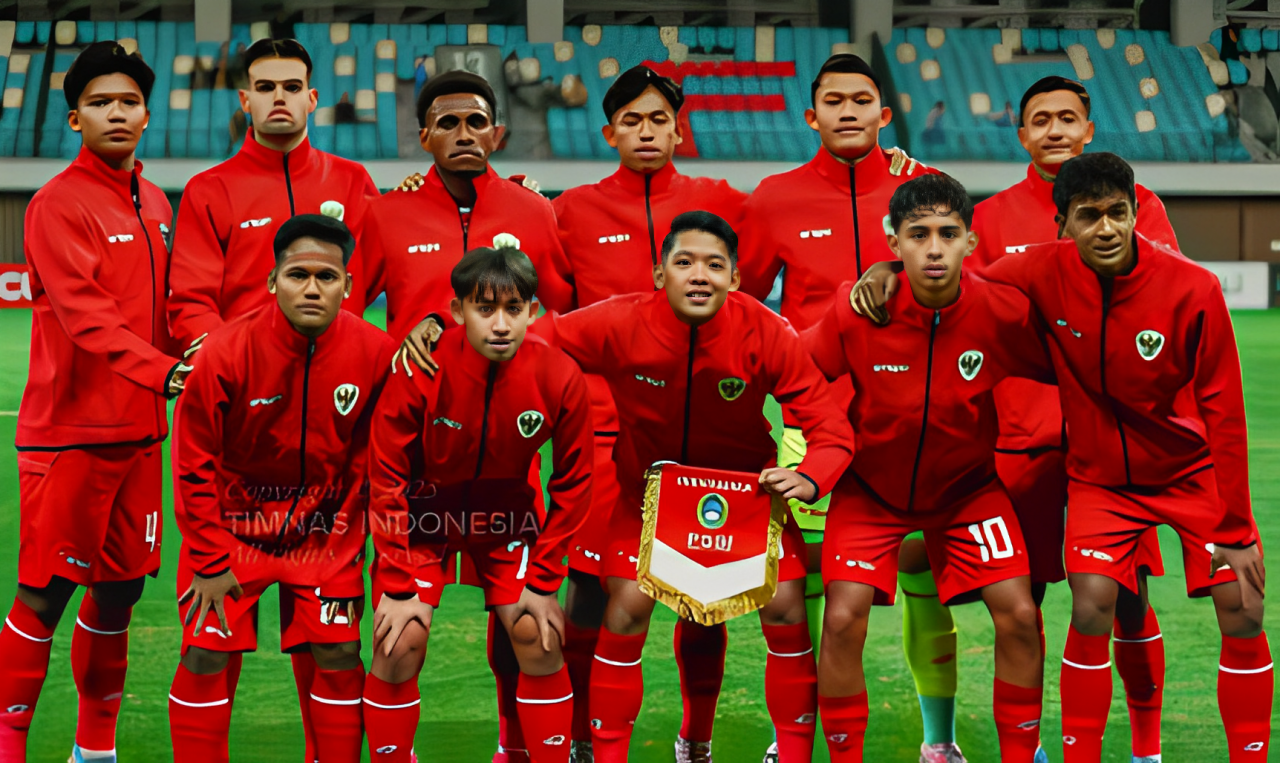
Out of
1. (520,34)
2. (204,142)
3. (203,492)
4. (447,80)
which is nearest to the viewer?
(203,492)

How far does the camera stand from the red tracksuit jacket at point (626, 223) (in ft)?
15.8

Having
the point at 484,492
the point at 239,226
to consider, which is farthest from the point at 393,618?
the point at 239,226

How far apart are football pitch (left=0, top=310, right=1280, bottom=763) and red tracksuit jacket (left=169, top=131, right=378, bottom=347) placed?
1.54 m

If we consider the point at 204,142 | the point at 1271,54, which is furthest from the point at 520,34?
the point at 1271,54

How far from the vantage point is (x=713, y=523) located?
13.3 feet

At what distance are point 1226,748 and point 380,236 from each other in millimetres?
3553

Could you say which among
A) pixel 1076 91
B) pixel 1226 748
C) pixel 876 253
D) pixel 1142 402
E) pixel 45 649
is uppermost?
pixel 1076 91

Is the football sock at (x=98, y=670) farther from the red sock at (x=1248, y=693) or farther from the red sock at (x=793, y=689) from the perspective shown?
the red sock at (x=1248, y=693)

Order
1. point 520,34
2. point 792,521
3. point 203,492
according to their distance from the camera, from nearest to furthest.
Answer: point 203,492 → point 792,521 → point 520,34

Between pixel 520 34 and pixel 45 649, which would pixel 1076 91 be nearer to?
pixel 45 649

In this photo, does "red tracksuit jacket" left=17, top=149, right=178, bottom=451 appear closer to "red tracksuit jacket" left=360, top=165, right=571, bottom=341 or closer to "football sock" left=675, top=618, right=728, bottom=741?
"red tracksuit jacket" left=360, top=165, right=571, bottom=341

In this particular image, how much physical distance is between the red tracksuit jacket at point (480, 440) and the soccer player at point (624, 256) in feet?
1.04

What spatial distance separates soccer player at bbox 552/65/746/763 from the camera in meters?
4.40

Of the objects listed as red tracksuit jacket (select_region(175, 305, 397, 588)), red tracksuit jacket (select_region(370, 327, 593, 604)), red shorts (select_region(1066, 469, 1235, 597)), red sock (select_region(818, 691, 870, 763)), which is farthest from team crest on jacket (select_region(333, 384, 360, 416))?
red shorts (select_region(1066, 469, 1235, 597))
